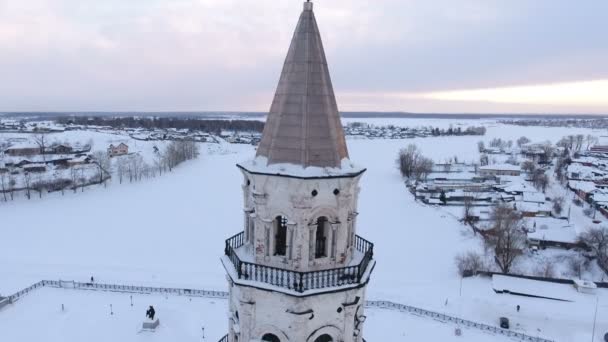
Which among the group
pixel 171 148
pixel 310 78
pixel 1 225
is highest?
pixel 310 78

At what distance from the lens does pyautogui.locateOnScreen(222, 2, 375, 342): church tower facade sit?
9.45 metres

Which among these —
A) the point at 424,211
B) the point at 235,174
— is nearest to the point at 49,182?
the point at 235,174

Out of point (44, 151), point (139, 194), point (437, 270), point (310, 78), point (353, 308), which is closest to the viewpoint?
point (310, 78)

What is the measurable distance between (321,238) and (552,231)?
4469 cm

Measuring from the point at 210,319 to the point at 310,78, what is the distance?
20.4 meters

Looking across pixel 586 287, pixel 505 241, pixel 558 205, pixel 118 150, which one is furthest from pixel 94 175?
pixel 558 205

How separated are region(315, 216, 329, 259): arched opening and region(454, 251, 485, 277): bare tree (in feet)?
92.6

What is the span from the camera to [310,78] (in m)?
9.53

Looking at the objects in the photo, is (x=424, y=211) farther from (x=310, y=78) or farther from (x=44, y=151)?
(x=44, y=151)

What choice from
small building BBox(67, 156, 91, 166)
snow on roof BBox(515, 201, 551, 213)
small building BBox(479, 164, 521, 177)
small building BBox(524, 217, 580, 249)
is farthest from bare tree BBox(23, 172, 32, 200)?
small building BBox(479, 164, 521, 177)

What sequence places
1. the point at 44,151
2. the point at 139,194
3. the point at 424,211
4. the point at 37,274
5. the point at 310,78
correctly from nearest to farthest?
1. the point at 310,78
2. the point at 37,274
3. the point at 424,211
4. the point at 139,194
5. the point at 44,151

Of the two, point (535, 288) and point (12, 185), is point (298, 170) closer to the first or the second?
point (535, 288)

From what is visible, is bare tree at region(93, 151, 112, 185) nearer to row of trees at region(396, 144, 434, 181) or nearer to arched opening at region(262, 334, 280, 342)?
row of trees at region(396, 144, 434, 181)

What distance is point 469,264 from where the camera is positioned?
→ 1395 inches
